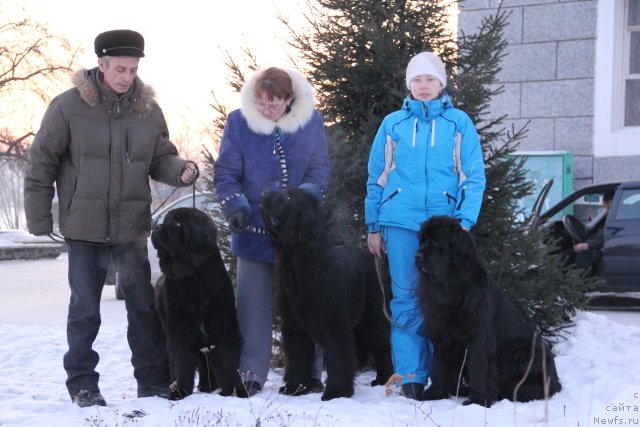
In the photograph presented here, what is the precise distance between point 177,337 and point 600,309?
23.6 ft

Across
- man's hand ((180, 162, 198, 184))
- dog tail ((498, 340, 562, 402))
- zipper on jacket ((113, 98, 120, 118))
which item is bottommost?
dog tail ((498, 340, 562, 402))

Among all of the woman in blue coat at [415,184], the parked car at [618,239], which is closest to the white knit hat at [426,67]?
the woman in blue coat at [415,184]

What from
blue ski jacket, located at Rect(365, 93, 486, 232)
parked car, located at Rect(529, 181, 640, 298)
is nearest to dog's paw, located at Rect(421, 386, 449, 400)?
blue ski jacket, located at Rect(365, 93, 486, 232)

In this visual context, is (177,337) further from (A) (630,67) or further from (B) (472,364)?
(A) (630,67)

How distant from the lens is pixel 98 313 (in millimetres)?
4945

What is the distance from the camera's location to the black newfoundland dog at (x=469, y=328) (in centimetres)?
468

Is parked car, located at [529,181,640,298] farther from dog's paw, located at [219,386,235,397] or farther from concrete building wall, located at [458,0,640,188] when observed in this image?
dog's paw, located at [219,386,235,397]

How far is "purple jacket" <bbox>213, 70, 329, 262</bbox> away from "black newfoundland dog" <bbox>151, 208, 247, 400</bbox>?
32cm

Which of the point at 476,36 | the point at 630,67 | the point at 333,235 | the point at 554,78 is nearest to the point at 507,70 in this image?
the point at 554,78

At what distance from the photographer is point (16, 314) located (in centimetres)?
1064

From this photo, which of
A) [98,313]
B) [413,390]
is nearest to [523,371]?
[413,390]

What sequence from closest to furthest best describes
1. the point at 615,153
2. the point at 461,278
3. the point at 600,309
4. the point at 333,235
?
the point at 461,278 < the point at 333,235 < the point at 600,309 < the point at 615,153

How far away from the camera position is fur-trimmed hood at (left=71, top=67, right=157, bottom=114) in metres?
4.77

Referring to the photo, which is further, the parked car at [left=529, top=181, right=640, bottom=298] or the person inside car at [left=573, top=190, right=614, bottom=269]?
the person inside car at [left=573, top=190, right=614, bottom=269]
